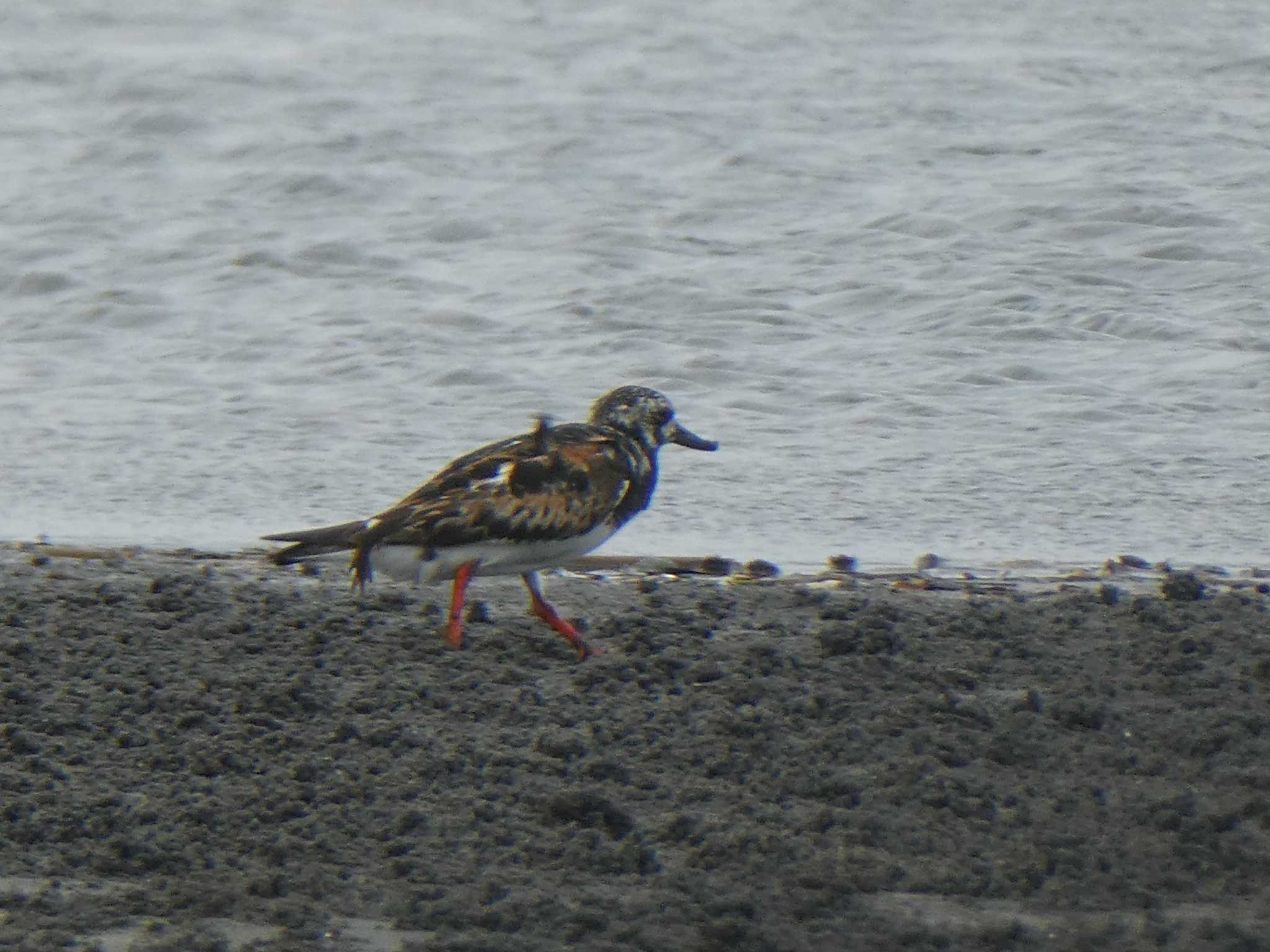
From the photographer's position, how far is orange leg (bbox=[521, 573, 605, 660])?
5184mm

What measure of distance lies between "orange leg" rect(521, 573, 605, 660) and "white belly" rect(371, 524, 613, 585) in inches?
3.5

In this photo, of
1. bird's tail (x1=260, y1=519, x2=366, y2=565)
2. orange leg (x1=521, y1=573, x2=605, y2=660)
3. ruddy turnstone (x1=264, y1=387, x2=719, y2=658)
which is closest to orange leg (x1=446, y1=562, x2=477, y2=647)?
ruddy turnstone (x1=264, y1=387, x2=719, y2=658)

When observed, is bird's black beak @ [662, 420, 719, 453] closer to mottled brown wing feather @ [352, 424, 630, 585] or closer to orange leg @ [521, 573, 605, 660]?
mottled brown wing feather @ [352, 424, 630, 585]

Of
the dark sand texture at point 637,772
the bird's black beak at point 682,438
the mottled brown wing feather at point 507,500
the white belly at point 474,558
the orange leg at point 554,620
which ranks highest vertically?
the bird's black beak at point 682,438

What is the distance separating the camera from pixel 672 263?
1070 centimetres

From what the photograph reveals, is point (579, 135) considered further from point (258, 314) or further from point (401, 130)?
point (258, 314)

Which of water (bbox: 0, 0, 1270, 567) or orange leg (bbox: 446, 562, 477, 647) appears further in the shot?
water (bbox: 0, 0, 1270, 567)

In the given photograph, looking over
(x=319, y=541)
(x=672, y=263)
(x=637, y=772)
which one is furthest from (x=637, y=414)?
(x=672, y=263)

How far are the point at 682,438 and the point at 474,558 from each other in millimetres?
1165

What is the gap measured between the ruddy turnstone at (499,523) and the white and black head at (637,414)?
1.17ft

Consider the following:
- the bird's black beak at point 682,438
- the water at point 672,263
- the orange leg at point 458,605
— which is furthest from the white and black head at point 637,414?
the water at point 672,263

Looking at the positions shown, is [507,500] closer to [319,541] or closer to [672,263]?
[319,541]

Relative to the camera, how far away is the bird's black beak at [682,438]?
20.3ft

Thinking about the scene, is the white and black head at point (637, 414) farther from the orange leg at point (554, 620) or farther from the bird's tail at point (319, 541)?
the bird's tail at point (319, 541)
